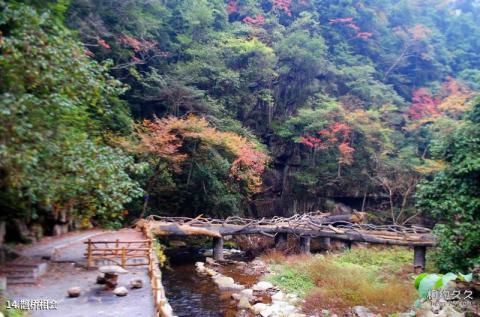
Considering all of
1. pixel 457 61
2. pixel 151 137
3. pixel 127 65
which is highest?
pixel 457 61

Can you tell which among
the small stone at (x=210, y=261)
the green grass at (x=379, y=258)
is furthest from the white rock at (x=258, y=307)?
the small stone at (x=210, y=261)

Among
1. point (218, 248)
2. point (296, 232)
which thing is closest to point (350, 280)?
point (296, 232)

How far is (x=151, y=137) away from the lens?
21000mm

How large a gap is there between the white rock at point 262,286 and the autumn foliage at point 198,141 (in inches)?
344

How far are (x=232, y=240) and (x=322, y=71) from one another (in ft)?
54.7

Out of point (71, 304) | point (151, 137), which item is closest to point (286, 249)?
point (151, 137)

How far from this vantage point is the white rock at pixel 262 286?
15.4 meters

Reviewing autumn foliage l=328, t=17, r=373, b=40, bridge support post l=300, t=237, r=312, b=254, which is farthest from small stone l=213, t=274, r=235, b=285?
autumn foliage l=328, t=17, r=373, b=40

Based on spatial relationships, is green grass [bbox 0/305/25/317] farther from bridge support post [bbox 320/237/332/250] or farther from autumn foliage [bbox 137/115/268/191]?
bridge support post [bbox 320/237/332/250]

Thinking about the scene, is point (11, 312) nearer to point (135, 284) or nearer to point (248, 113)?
point (135, 284)

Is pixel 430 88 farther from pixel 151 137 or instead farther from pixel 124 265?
pixel 124 265

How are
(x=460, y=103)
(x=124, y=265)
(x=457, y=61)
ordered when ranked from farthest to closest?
(x=457, y=61)
(x=460, y=103)
(x=124, y=265)

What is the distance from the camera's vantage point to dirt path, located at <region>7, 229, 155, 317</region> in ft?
27.0

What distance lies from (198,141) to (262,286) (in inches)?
414
